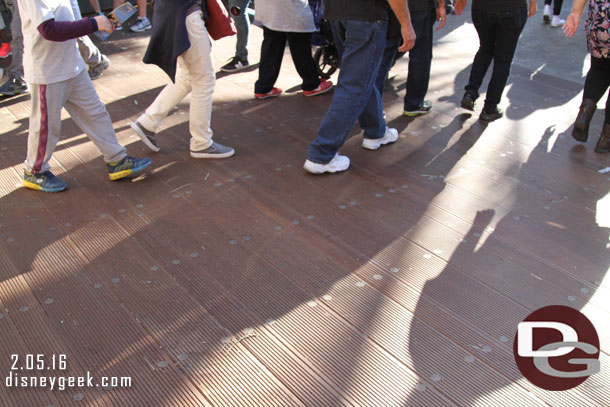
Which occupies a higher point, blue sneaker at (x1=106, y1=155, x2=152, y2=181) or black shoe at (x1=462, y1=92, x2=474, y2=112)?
blue sneaker at (x1=106, y1=155, x2=152, y2=181)

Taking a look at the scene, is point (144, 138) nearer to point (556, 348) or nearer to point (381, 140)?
point (381, 140)

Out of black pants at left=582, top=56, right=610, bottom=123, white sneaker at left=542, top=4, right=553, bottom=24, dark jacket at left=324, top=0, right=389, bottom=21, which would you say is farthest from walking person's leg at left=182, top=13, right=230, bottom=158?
white sneaker at left=542, top=4, right=553, bottom=24

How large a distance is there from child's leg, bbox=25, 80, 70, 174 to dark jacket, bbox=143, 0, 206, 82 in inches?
25.3

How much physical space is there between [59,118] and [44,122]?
0.31 ft

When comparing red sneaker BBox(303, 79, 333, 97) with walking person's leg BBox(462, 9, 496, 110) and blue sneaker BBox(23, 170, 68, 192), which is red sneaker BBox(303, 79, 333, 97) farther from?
blue sneaker BBox(23, 170, 68, 192)

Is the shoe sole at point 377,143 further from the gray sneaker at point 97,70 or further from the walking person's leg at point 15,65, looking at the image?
the walking person's leg at point 15,65

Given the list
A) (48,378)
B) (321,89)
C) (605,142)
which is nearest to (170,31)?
(321,89)

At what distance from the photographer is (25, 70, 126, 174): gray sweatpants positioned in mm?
3176

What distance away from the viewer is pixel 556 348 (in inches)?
90.5

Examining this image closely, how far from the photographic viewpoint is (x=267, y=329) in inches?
92.0

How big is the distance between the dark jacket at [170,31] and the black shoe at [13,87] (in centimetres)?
Result: 234

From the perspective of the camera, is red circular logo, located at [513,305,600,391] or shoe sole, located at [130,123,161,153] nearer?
red circular logo, located at [513,305,600,391]

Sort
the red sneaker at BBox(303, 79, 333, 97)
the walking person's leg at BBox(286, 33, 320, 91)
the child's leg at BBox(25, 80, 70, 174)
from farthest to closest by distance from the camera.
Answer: the red sneaker at BBox(303, 79, 333, 97) < the walking person's leg at BBox(286, 33, 320, 91) < the child's leg at BBox(25, 80, 70, 174)

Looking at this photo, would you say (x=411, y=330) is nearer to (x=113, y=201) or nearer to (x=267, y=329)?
(x=267, y=329)
